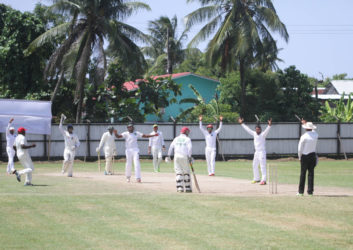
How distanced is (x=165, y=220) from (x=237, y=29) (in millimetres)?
30302

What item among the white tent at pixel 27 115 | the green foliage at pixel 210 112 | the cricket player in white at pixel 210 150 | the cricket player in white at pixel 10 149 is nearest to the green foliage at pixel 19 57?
the white tent at pixel 27 115

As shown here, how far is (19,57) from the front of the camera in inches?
1446

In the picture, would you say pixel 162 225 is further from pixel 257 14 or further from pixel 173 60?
pixel 173 60

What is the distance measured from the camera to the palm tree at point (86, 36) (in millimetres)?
33344

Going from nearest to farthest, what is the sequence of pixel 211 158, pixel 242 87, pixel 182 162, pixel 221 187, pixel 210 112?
pixel 182 162 < pixel 221 187 < pixel 211 158 < pixel 210 112 < pixel 242 87

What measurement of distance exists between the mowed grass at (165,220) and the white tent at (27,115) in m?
14.6

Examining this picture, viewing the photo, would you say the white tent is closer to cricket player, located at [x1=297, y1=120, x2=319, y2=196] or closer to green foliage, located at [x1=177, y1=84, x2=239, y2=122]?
green foliage, located at [x1=177, y1=84, x2=239, y2=122]

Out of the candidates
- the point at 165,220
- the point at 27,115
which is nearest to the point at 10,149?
the point at 27,115

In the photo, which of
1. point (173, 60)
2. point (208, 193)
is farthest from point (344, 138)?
point (173, 60)

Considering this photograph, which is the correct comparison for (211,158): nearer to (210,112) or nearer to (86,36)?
(86,36)

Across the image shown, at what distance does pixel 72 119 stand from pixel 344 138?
17073 mm

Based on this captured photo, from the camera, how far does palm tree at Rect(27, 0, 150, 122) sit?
33344 millimetres

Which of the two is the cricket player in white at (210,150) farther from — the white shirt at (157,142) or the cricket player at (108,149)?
the cricket player at (108,149)

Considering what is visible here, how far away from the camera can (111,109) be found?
38.2m
